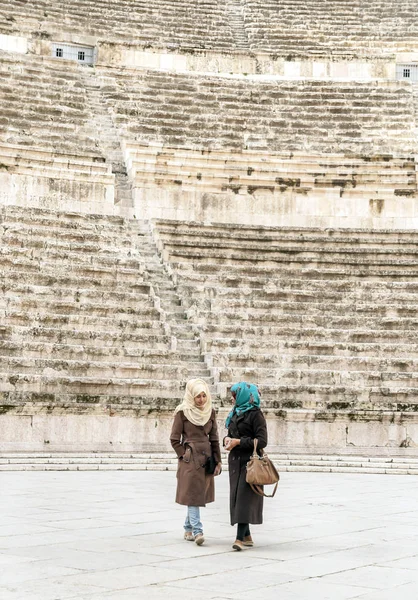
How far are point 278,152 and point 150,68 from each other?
599cm

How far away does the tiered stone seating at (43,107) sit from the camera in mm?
19672

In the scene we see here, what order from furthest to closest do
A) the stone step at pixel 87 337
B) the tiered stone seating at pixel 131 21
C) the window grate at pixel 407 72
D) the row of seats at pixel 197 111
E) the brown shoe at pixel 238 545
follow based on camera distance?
the window grate at pixel 407 72 < the tiered stone seating at pixel 131 21 < the row of seats at pixel 197 111 < the stone step at pixel 87 337 < the brown shoe at pixel 238 545

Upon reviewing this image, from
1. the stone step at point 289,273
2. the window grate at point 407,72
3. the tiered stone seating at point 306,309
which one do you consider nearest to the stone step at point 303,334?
the tiered stone seating at point 306,309

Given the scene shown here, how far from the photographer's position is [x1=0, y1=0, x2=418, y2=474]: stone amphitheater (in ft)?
42.0

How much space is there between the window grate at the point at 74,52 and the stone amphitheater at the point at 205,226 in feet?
0.14

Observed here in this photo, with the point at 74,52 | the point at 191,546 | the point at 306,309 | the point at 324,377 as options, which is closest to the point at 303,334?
the point at 306,309

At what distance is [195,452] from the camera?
6.90 metres

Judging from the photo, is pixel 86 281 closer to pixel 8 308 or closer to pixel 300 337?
pixel 8 308

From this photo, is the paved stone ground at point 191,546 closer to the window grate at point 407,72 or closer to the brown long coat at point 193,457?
the brown long coat at point 193,457

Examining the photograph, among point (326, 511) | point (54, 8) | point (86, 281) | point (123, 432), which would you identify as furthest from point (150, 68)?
point (326, 511)

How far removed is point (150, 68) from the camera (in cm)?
2478

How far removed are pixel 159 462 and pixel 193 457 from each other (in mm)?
5168

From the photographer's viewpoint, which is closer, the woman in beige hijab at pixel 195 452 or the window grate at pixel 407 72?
the woman in beige hijab at pixel 195 452

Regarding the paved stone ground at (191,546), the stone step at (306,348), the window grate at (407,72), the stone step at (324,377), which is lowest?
the paved stone ground at (191,546)
